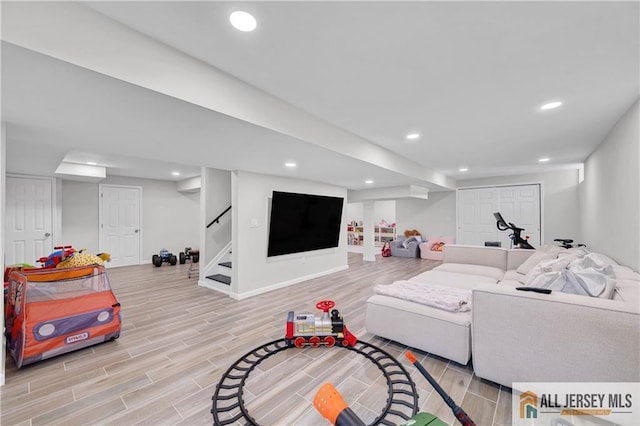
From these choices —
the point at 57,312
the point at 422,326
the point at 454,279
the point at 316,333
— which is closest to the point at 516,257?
the point at 454,279

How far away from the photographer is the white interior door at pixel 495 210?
20.9 feet

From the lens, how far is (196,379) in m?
2.01

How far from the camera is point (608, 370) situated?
4.88 feet

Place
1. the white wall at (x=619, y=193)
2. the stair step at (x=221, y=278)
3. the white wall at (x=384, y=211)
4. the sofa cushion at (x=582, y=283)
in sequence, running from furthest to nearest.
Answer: the white wall at (x=384, y=211) → the stair step at (x=221, y=278) → the white wall at (x=619, y=193) → the sofa cushion at (x=582, y=283)

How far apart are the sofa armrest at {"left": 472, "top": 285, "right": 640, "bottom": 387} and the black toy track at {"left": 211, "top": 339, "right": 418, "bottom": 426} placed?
599 millimetres

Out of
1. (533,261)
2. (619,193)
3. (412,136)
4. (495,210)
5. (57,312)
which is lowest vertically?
(57,312)

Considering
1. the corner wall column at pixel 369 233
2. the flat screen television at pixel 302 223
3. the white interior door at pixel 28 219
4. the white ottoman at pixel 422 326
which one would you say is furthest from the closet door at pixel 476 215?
the white interior door at pixel 28 219

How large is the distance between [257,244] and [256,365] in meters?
2.31

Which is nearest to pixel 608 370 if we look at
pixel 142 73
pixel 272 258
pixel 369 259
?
pixel 142 73

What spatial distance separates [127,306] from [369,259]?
5580mm

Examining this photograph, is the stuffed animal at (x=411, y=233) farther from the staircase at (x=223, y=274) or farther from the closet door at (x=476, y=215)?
the staircase at (x=223, y=274)

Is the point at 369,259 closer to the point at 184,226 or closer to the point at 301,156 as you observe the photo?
the point at 301,156

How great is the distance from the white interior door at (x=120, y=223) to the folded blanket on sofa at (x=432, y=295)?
22.0ft

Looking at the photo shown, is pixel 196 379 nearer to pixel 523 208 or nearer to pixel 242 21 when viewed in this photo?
pixel 242 21
